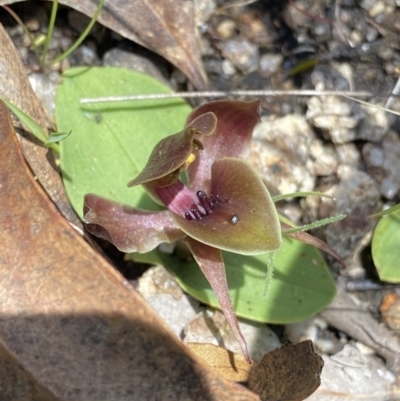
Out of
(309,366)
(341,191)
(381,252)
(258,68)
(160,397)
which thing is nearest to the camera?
(160,397)

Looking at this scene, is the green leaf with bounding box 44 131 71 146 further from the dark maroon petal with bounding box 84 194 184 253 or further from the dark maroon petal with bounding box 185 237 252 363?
the dark maroon petal with bounding box 185 237 252 363

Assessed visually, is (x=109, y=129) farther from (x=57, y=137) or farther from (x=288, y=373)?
(x=288, y=373)

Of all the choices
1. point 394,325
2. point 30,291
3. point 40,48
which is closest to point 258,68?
point 40,48

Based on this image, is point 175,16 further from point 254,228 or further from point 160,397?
point 160,397

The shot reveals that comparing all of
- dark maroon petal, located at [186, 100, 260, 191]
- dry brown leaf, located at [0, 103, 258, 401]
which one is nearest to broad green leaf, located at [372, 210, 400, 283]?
dark maroon petal, located at [186, 100, 260, 191]

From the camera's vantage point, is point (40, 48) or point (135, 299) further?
point (40, 48)

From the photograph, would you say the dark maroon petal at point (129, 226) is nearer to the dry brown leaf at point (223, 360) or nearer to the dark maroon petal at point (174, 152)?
the dark maroon petal at point (174, 152)

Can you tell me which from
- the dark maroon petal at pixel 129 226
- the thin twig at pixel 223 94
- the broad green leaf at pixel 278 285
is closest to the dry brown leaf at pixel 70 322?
the dark maroon petal at pixel 129 226
